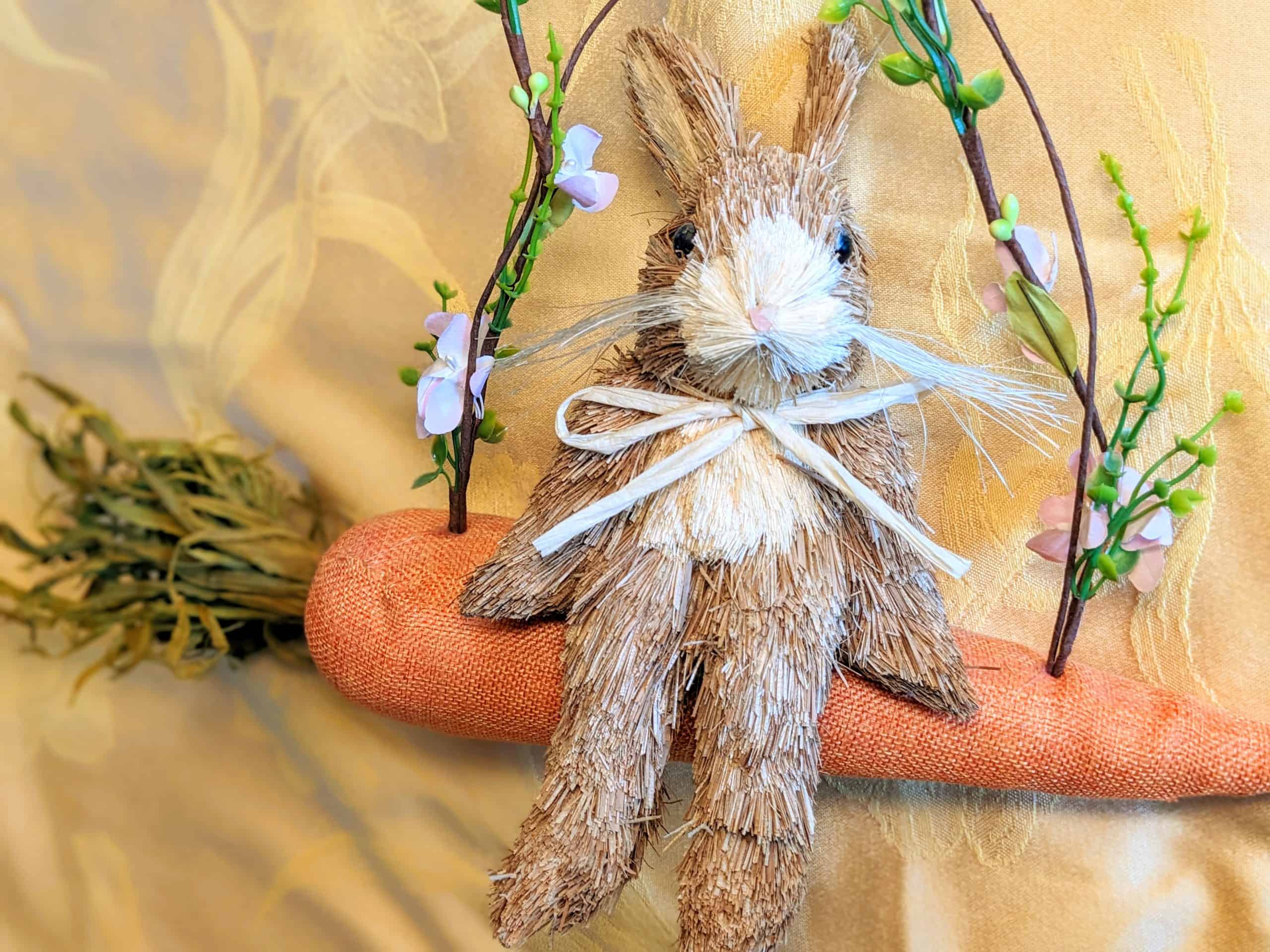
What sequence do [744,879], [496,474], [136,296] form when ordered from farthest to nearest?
[136,296] → [496,474] → [744,879]

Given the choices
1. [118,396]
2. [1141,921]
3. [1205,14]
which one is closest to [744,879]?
[1141,921]

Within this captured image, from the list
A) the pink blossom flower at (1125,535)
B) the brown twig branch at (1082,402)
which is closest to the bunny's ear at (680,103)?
the brown twig branch at (1082,402)

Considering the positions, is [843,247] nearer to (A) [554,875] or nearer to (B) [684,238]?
(B) [684,238]

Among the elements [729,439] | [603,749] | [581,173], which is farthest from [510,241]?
[603,749]

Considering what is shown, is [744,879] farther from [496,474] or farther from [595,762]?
[496,474]

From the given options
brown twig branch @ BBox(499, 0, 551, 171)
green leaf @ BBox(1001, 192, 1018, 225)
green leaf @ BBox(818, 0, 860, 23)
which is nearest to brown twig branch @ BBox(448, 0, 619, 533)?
brown twig branch @ BBox(499, 0, 551, 171)
